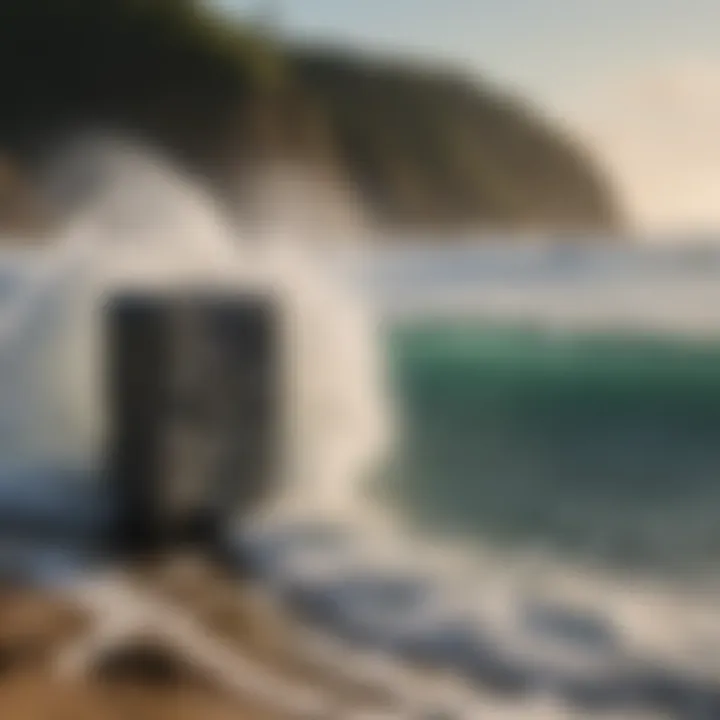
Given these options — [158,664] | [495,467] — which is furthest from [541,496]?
[158,664]

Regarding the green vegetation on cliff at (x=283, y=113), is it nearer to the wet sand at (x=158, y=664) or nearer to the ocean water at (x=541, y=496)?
the ocean water at (x=541, y=496)

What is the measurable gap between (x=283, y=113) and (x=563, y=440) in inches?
17.6

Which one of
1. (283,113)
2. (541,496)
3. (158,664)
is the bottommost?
(158,664)

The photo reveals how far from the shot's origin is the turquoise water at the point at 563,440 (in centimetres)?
97

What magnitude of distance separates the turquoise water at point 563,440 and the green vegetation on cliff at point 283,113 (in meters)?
0.13

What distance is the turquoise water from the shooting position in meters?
0.97

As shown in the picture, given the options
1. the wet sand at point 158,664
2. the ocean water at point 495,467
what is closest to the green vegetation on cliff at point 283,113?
the ocean water at point 495,467

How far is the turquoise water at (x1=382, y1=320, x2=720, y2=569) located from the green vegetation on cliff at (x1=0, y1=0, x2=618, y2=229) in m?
0.13

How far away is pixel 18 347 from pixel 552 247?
24.7 inches

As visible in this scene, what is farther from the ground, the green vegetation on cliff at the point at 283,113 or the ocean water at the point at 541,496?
the green vegetation on cliff at the point at 283,113

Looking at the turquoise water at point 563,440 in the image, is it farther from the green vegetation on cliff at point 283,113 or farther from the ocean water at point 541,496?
the green vegetation on cliff at point 283,113

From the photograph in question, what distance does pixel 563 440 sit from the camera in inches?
40.0

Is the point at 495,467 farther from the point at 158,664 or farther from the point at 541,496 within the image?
the point at 158,664

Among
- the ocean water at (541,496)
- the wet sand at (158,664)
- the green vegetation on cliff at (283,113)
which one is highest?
the green vegetation on cliff at (283,113)
